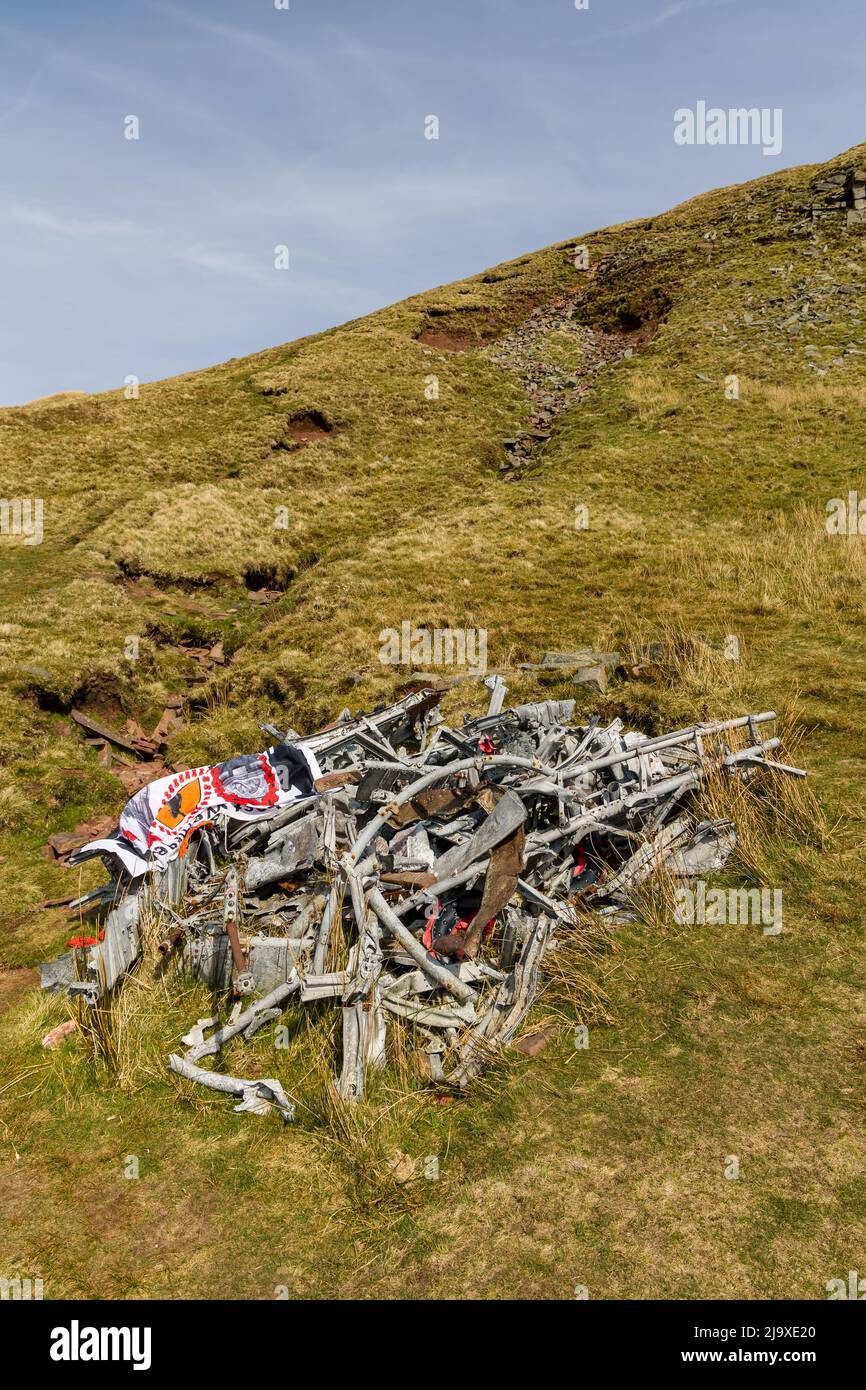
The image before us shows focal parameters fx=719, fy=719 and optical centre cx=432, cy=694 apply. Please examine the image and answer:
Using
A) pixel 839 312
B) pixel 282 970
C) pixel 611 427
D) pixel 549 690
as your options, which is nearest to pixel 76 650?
pixel 549 690

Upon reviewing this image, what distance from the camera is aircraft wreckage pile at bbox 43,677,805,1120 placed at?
604 cm

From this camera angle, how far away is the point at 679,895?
7.28 metres

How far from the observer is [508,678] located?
13914mm

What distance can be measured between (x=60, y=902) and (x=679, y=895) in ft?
25.7

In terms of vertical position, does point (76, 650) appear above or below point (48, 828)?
above

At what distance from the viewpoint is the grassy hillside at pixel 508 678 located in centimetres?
464

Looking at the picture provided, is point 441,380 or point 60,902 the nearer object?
point 60,902

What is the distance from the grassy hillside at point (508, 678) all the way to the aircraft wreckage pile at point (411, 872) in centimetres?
48

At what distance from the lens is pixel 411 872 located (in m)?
7.23

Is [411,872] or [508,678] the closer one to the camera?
[411,872]

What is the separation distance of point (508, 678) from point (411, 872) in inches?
284

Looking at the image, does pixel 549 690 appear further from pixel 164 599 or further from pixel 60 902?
pixel 164 599

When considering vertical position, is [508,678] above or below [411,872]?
above

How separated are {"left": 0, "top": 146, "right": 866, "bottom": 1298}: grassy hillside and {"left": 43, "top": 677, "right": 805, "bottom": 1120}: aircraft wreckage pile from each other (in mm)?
479
